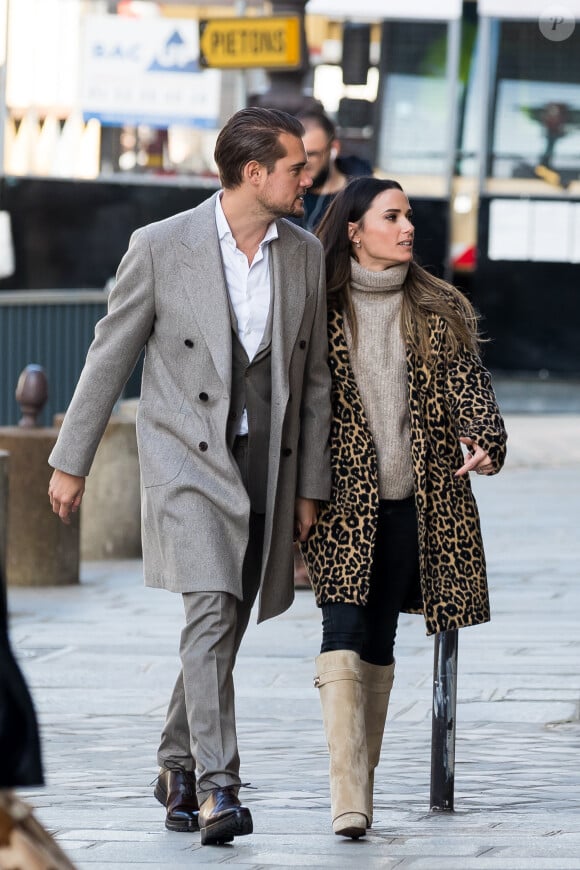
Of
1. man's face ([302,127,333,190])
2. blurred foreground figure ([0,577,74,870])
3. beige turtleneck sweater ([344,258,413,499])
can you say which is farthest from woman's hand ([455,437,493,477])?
man's face ([302,127,333,190])

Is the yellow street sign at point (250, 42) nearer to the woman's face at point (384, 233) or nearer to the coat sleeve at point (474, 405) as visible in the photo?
the woman's face at point (384, 233)

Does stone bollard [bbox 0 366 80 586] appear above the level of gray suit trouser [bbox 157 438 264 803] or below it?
below

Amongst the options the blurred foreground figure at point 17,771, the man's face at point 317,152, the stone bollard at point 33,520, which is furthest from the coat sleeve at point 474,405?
the stone bollard at point 33,520

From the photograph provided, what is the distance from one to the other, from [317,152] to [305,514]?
353 centimetres

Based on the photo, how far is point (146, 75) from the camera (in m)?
18.7

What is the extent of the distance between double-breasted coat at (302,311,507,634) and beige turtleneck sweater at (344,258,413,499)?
3 cm

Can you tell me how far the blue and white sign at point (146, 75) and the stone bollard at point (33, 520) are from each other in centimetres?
923

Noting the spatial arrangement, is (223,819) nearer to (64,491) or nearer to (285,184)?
(64,491)

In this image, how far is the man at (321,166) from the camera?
8.46 meters

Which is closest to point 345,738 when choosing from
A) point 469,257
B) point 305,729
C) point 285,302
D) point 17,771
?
point 285,302

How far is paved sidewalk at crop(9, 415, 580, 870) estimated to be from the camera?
4.87 m

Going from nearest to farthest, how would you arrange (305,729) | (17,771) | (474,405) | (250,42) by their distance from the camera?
(17,771), (474,405), (305,729), (250,42)

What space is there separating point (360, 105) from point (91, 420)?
32.6ft

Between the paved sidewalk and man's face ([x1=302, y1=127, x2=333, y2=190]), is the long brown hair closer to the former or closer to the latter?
the paved sidewalk
